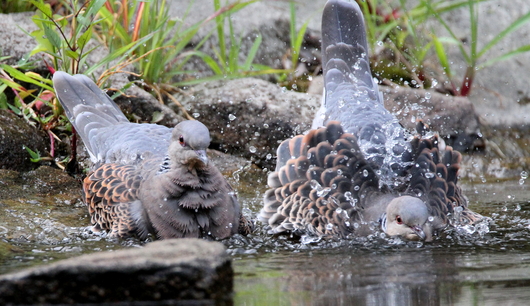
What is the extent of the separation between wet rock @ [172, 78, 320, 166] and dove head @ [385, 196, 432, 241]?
226 cm

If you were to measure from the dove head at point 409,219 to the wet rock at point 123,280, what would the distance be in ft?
5.28

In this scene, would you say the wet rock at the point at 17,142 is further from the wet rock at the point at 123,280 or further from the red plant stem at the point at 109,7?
the wet rock at the point at 123,280

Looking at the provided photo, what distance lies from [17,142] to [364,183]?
2832 millimetres

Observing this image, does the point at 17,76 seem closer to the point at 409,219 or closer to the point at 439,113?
the point at 409,219

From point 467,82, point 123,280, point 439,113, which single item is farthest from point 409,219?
point 467,82

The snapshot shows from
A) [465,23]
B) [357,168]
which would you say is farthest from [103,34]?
[465,23]

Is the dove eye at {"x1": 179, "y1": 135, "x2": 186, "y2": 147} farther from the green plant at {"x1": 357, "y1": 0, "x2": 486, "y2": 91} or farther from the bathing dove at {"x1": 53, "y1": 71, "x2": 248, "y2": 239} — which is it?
the green plant at {"x1": 357, "y1": 0, "x2": 486, "y2": 91}

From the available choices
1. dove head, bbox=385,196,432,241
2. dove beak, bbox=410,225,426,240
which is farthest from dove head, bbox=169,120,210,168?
dove beak, bbox=410,225,426,240

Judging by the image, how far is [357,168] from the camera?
466 cm

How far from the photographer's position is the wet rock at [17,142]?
17.7ft

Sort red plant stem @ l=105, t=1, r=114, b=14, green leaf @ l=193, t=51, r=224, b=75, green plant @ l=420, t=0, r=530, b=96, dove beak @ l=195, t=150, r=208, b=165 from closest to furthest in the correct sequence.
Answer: dove beak @ l=195, t=150, r=208, b=165, red plant stem @ l=105, t=1, r=114, b=14, green leaf @ l=193, t=51, r=224, b=75, green plant @ l=420, t=0, r=530, b=96

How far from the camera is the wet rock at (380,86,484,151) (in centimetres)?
696

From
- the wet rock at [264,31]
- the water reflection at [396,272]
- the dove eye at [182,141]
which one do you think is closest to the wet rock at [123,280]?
the water reflection at [396,272]

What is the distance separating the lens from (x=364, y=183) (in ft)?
15.1
